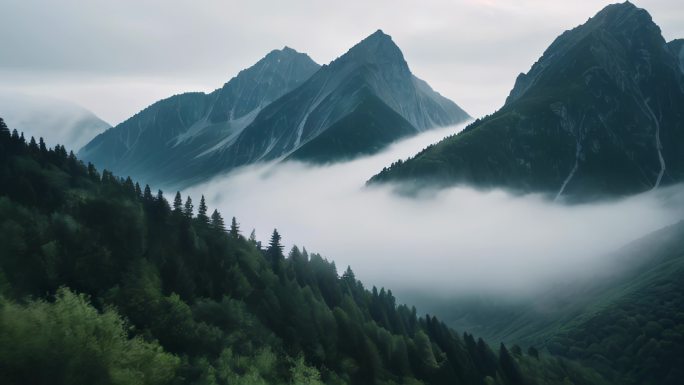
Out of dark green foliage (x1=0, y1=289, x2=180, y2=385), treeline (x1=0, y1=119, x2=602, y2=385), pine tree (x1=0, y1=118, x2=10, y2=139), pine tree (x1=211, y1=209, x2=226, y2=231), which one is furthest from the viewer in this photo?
pine tree (x1=211, y1=209, x2=226, y2=231)

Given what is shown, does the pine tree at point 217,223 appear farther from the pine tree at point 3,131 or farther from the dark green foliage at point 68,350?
the dark green foliage at point 68,350

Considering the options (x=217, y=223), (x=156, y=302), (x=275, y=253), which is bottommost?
(x=156, y=302)

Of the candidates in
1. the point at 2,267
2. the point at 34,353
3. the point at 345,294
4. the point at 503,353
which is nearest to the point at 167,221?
the point at 2,267

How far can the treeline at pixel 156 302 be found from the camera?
5903 centimetres

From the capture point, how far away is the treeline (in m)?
59.0

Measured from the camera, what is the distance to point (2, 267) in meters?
81.4

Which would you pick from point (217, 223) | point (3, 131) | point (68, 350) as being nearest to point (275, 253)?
point (217, 223)

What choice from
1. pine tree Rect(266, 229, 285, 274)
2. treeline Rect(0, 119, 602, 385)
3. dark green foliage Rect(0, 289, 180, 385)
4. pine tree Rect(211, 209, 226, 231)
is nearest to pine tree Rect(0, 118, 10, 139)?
treeline Rect(0, 119, 602, 385)

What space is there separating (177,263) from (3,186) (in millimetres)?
38327

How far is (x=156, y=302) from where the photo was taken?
281 ft

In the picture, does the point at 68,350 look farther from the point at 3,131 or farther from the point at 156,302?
the point at 3,131

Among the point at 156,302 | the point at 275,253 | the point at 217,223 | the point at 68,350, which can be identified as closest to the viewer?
the point at 68,350

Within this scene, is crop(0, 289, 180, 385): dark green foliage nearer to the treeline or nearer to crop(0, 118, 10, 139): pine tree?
the treeline

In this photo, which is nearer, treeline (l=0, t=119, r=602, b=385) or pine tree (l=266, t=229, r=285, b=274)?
treeline (l=0, t=119, r=602, b=385)
